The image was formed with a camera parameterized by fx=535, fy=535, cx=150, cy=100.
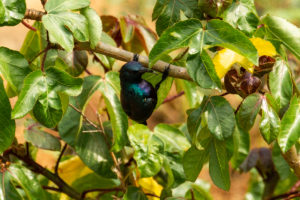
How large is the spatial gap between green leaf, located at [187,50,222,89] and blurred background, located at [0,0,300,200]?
6.16 feet

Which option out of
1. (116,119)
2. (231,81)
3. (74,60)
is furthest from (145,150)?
(74,60)

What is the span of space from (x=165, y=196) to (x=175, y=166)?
0.25ft

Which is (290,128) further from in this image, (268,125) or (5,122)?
(5,122)

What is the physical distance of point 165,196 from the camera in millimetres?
1038

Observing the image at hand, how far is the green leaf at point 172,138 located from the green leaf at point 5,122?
0.36 metres

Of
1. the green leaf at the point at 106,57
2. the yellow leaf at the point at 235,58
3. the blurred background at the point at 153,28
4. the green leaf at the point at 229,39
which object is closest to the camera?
the green leaf at the point at 229,39

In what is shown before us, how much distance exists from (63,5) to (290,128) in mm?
408

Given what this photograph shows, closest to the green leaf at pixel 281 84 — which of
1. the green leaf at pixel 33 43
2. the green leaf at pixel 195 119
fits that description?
the green leaf at pixel 195 119

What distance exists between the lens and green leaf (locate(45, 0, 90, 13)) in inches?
33.0

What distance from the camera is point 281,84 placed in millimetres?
862

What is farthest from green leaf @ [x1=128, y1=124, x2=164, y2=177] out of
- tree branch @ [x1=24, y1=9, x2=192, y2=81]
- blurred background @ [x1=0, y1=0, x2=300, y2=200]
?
blurred background @ [x1=0, y1=0, x2=300, y2=200]

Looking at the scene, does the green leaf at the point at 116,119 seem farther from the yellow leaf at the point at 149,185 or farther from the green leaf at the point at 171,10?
the yellow leaf at the point at 149,185

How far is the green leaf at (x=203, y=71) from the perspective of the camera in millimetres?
772

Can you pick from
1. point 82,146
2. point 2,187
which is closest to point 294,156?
point 82,146
